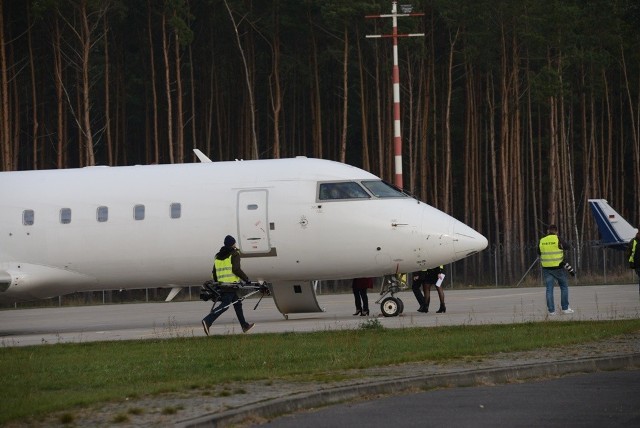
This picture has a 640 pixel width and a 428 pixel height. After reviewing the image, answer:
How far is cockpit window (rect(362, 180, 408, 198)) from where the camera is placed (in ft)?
93.5

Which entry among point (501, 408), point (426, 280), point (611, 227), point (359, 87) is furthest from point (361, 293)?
point (359, 87)

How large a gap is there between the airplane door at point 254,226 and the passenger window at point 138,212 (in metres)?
2.08

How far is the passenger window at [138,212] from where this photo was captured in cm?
2894

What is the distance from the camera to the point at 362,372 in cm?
1714

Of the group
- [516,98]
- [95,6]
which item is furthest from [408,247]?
[516,98]

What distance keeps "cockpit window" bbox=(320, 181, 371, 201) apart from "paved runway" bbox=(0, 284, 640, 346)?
2424 mm

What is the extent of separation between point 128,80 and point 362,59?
13.4 metres

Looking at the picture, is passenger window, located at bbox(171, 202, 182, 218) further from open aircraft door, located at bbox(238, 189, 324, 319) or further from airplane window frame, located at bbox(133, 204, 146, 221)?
open aircraft door, located at bbox(238, 189, 324, 319)

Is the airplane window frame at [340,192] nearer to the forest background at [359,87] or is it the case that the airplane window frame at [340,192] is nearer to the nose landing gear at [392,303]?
the nose landing gear at [392,303]

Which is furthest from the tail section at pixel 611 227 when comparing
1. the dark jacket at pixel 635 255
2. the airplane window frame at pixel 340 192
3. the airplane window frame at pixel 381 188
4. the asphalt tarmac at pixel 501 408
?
the asphalt tarmac at pixel 501 408

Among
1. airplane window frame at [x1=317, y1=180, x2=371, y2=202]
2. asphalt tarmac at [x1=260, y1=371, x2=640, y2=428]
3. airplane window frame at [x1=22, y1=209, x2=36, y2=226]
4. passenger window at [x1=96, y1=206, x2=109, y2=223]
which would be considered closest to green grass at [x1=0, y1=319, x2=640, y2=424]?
asphalt tarmac at [x1=260, y1=371, x2=640, y2=428]

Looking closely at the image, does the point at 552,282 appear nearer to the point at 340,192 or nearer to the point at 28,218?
the point at 340,192

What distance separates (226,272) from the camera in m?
25.6

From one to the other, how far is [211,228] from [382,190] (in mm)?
3438
